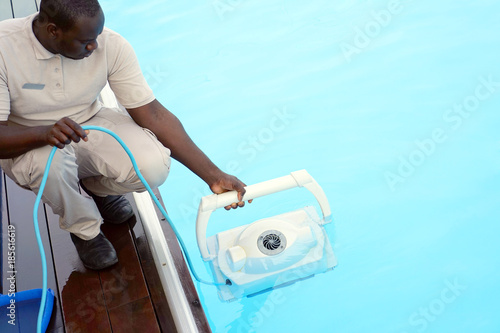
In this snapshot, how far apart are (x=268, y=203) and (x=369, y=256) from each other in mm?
504

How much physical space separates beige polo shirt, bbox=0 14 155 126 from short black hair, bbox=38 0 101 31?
12 cm

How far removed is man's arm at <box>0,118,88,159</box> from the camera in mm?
1402

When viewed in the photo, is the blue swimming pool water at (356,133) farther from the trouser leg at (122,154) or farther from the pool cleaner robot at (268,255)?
the trouser leg at (122,154)

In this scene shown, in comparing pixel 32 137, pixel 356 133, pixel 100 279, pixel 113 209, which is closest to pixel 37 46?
pixel 32 137

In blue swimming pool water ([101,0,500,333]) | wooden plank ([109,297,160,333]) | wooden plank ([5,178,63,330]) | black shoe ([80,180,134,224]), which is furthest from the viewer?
blue swimming pool water ([101,0,500,333])

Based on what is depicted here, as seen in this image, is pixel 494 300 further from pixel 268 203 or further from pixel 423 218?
pixel 268 203

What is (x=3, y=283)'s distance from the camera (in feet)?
5.70

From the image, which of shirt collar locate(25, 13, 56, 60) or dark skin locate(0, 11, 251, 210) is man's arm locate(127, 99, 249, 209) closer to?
dark skin locate(0, 11, 251, 210)

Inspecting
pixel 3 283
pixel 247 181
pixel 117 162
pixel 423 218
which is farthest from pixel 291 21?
pixel 3 283

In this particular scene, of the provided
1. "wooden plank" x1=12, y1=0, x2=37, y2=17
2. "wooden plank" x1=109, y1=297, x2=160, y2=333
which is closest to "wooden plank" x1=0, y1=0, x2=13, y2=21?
"wooden plank" x1=12, y1=0, x2=37, y2=17

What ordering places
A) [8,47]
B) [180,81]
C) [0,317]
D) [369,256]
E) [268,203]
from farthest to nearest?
[180,81], [268,203], [369,256], [0,317], [8,47]

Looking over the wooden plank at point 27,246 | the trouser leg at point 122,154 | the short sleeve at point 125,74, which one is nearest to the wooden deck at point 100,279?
the wooden plank at point 27,246

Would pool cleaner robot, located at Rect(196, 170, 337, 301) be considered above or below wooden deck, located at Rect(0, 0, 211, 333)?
above

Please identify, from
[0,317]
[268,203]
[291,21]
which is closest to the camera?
[0,317]
